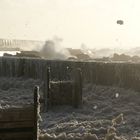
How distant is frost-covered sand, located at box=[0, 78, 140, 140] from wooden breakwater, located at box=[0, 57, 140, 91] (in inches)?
24.1

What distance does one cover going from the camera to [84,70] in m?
26.4

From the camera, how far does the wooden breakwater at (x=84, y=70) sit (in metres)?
23.8

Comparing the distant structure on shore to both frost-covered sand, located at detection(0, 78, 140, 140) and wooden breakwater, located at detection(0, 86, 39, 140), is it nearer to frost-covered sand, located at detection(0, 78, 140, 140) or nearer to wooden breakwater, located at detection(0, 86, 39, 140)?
frost-covered sand, located at detection(0, 78, 140, 140)

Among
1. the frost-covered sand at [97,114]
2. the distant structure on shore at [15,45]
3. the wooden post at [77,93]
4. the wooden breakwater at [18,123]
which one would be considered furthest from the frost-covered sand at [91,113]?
the distant structure on shore at [15,45]

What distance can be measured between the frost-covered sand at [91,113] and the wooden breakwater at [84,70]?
61cm

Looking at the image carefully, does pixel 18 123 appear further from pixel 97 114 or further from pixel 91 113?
pixel 91 113

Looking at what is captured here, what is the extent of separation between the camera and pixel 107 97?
23.1 meters

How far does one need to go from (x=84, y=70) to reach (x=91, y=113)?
5843 mm

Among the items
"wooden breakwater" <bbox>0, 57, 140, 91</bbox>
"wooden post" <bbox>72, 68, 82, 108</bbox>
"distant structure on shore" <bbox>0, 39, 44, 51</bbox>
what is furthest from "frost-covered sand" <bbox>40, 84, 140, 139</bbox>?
"distant structure on shore" <bbox>0, 39, 44, 51</bbox>

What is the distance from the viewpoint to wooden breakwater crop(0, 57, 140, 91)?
2381 cm

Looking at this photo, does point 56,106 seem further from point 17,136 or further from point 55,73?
point 17,136

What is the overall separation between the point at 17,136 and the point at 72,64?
1663 centimetres

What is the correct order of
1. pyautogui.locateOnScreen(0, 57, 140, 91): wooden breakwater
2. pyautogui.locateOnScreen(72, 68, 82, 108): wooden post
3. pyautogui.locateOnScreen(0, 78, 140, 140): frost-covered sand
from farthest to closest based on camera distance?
pyautogui.locateOnScreen(0, 57, 140, 91): wooden breakwater → pyautogui.locateOnScreen(72, 68, 82, 108): wooden post → pyautogui.locateOnScreen(0, 78, 140, 140): frost-covered sand

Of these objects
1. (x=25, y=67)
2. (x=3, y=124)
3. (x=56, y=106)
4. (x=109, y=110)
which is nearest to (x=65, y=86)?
(x=56, y=106)
